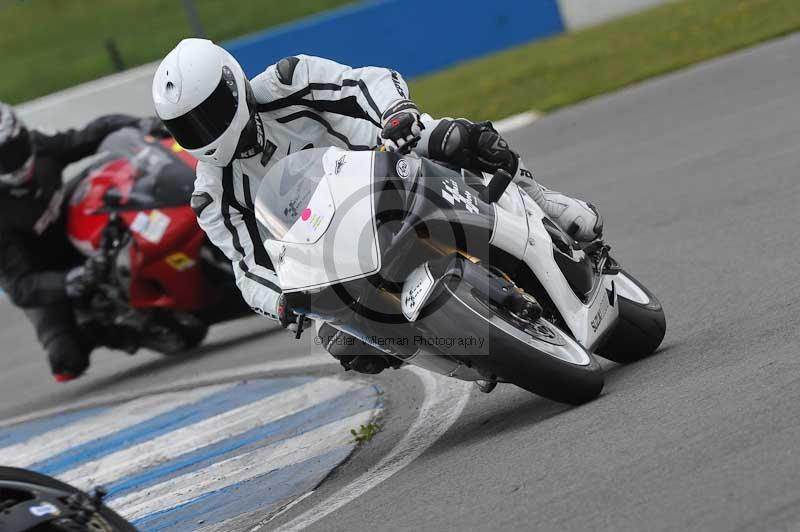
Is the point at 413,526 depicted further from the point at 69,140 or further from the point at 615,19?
the point at 615,19

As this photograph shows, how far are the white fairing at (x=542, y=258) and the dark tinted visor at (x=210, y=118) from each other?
1138 mm

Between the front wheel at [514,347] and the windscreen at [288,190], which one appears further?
the windscreen at [288,190]

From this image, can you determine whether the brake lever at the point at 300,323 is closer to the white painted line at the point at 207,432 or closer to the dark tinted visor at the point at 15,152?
the white painted line at the point at 207,432

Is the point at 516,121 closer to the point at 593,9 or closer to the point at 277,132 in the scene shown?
the point at 593,9

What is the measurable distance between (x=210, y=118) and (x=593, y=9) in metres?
14.4

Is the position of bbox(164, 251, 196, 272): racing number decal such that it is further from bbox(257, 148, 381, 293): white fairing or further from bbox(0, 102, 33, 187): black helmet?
bbox(257, 148, 381, 293): white fairing

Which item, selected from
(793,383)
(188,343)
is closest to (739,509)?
(793,383)

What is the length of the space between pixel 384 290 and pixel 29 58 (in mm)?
23377

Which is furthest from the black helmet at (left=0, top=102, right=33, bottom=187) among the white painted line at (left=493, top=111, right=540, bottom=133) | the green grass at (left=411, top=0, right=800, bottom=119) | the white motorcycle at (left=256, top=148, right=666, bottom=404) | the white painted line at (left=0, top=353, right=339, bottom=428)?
the green grass at (left=411, top=0, right=800, bottom=119)

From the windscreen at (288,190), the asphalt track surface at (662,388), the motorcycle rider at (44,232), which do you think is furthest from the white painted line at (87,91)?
the windscreen at (288,190)

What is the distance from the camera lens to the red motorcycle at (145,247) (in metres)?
8.95

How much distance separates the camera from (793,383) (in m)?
4.45

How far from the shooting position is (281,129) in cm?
583

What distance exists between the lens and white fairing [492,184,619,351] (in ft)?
16.9
